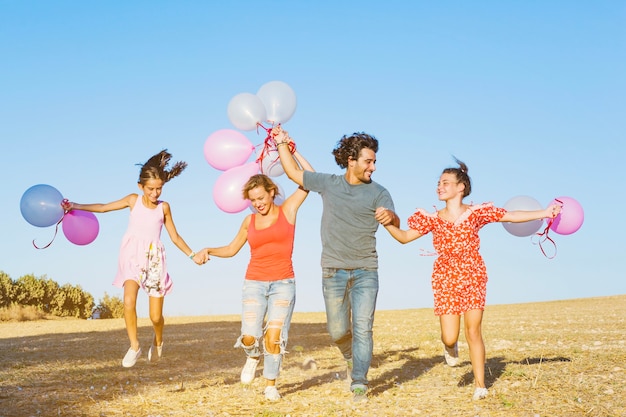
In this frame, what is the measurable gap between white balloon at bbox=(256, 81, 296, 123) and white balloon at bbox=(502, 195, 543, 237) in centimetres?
300

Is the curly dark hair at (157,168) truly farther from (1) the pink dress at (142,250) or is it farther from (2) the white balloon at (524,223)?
(2) the white balloon at (524,223)

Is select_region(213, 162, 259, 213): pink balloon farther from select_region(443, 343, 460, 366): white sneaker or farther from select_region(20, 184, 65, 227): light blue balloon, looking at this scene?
select_region(443, 343, 460, 366): white sneaker

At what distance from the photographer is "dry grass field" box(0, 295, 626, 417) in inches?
276

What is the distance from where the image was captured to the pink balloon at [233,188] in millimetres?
8512

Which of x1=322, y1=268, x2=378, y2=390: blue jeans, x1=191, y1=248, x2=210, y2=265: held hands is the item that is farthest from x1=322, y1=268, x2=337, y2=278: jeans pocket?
x1=191, y1=248, x2=210, y2=265: held hands

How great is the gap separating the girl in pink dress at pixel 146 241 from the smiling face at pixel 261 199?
171 centimetres

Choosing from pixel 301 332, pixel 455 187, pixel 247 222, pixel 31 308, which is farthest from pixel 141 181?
pixel 31 308

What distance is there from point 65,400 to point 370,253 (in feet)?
12.6

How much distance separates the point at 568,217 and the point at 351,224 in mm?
3278

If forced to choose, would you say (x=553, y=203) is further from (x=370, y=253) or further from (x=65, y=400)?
(x=65, y=400)

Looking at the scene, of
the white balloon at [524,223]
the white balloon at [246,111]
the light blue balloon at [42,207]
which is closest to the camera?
the white balloon at [524,223]

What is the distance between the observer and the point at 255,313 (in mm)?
7387

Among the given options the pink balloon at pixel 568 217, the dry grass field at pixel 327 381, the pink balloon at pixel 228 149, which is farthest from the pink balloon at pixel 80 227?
the pink balloon at pixel 568 217

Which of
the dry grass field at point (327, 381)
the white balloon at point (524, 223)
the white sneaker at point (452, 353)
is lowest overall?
the dry grass field at point (327, 381)
